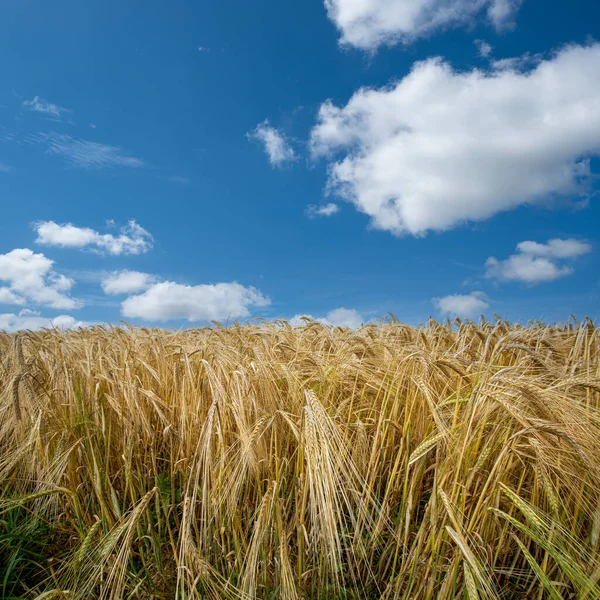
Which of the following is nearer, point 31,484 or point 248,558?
point 248,558

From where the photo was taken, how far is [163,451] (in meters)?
3.21

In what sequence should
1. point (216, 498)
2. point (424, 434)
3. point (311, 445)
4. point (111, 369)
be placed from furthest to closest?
point (111, 369), point (424, 434), point (216, 498), point (311, 445)

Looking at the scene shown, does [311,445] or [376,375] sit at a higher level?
[376,375]

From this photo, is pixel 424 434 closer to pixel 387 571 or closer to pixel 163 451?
pixel 387 571

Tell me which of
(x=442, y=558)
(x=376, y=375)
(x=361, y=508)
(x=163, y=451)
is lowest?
(x=442, y=558)

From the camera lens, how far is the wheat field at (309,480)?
1.84m

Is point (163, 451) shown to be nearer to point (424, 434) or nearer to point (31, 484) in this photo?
point (31, 484)

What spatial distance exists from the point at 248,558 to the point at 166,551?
0.89 meters

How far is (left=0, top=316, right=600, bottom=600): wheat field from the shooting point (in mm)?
1837

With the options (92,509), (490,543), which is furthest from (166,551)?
(490,543)

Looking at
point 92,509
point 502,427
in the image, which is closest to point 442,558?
point 502,427

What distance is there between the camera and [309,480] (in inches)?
77.5

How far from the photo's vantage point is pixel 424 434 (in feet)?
7.89

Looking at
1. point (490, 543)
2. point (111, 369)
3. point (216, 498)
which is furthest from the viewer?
point (111, 369)
